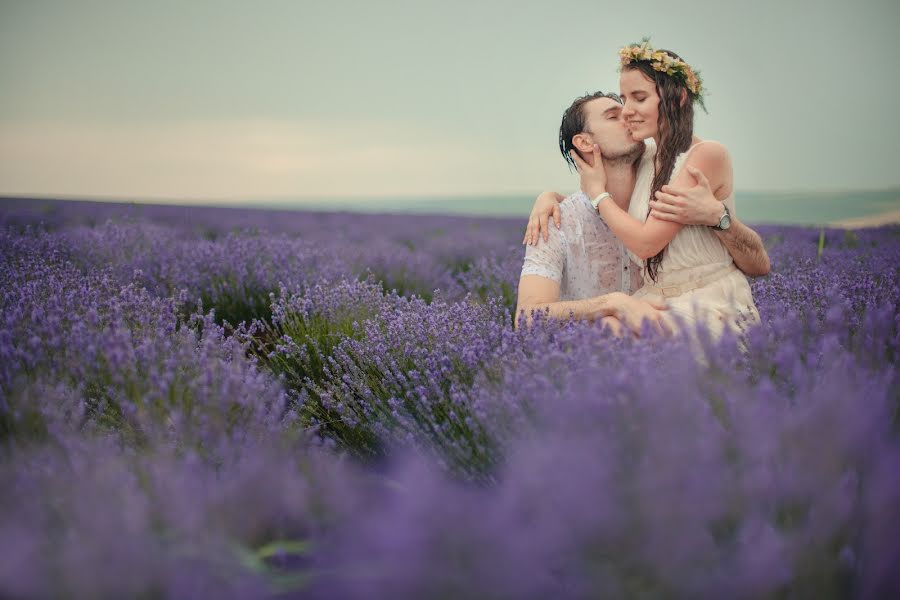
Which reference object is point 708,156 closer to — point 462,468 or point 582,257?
point 582,257

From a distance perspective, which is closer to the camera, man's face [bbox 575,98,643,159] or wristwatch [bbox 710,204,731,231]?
wristwatch [bbox 710,204,731,231]

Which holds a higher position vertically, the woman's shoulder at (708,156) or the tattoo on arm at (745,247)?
the woman's shoulder at (708,156)

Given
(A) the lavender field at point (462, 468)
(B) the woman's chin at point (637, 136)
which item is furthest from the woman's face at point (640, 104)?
(A) the lavender field at point (462, 468)

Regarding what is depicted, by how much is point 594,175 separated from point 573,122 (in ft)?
0.85

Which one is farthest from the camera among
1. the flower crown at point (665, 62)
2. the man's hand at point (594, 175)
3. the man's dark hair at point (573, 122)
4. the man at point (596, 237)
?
the man's dark hair at point (573, 122)

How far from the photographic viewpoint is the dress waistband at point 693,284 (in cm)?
231

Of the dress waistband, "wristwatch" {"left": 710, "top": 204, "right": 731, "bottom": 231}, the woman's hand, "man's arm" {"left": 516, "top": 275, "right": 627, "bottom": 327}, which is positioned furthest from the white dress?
the woman's hand

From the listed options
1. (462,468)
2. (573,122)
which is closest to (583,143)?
(573,122)

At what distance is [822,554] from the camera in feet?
2.82

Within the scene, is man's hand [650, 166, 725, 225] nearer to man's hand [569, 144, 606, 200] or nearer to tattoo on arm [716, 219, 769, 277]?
tattoo on arm [716, 219, 769, 277]

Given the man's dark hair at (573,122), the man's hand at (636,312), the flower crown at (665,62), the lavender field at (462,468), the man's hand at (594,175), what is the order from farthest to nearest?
the man's dark hair at (573,122) < the man's hand at (594,175) < the flower crown at (665,62) < the man's hand at (636,312) < the lavender field at (462,468)

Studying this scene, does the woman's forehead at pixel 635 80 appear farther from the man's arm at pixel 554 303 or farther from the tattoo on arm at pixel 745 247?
the man's arm at pixel 554 303

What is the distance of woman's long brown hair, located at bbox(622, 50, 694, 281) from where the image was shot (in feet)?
7.39

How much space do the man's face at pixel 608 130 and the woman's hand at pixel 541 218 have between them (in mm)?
283
